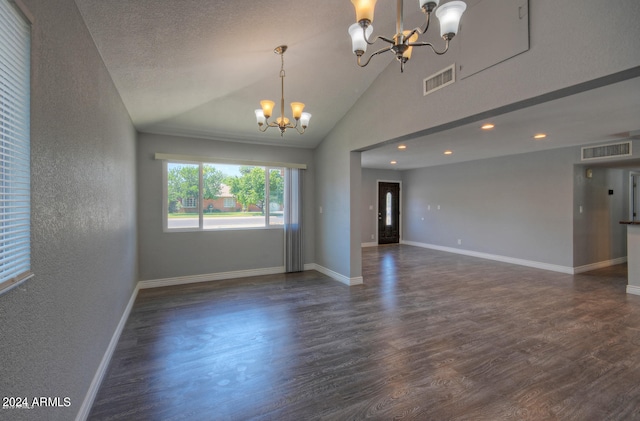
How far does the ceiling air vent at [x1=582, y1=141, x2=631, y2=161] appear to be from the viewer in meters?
5.13

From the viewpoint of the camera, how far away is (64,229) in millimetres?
1652

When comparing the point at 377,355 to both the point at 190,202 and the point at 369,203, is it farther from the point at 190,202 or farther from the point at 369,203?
the point at 369,203

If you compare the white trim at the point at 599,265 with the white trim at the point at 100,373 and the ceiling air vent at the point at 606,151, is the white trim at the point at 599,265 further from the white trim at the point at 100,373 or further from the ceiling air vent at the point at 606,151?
the white trim at the point at 100,373

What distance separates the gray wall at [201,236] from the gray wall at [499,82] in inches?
45.0

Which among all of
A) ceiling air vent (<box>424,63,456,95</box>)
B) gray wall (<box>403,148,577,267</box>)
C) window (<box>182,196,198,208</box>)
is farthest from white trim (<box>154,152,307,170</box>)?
gray wall (<box>403,148,577,267</box>)

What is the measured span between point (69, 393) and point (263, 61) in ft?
10.7

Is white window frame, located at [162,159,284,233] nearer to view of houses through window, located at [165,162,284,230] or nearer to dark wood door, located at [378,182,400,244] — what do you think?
view of houses through window, located at [165,162,284,230]

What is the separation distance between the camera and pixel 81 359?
188cm

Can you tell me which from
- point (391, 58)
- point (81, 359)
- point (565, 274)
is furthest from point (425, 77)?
point (565, 274)

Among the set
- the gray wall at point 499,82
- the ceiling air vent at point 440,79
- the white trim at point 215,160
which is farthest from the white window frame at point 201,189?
the ceiling air vent at point 440,79

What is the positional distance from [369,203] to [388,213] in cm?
89

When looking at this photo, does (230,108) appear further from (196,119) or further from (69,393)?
(69,393)

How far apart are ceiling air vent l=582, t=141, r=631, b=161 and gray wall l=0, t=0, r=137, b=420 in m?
7.54

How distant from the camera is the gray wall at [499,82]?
6.38ft
